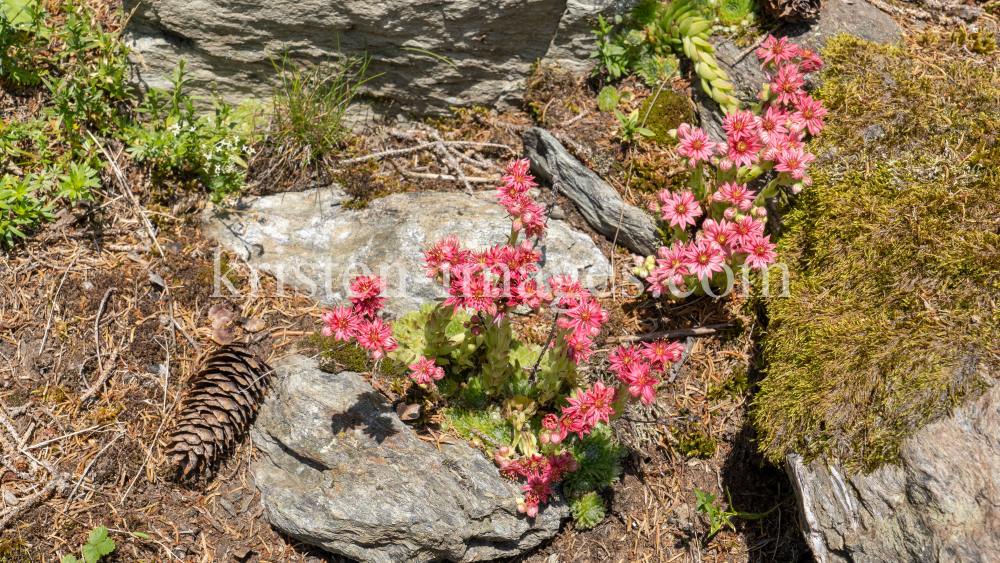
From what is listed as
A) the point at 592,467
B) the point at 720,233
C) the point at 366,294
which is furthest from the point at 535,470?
the point at 720,233

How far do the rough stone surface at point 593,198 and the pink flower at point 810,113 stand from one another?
1.19m

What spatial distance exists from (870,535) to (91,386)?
4.75 meters

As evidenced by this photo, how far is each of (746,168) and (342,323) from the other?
2.93 m

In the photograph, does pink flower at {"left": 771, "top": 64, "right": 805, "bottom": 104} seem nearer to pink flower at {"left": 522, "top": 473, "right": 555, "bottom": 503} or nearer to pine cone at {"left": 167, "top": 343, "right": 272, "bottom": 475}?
pink flower at {"left": 522, "top": 473, "right": 555, "bottom": 503}

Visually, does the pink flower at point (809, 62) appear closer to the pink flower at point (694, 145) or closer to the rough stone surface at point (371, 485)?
the pink flower at point (694, 145)

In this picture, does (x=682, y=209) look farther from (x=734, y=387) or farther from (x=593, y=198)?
(x=734, y=387)

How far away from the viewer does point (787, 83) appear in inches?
149

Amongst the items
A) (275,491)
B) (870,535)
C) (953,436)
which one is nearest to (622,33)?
(953,436)

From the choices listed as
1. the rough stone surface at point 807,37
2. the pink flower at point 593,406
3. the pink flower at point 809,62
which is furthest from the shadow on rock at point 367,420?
the pink flower at point 809,62

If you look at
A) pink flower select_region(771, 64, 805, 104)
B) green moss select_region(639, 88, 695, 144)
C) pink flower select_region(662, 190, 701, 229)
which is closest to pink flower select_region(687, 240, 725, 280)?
pink flower select_region(662, 190, 701, 229)

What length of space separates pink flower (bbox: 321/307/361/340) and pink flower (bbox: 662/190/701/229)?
2.05 metres

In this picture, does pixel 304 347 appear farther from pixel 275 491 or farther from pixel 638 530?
pixel 638 530

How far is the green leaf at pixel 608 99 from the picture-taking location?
4.87 metres

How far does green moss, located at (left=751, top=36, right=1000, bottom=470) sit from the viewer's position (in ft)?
10.4
